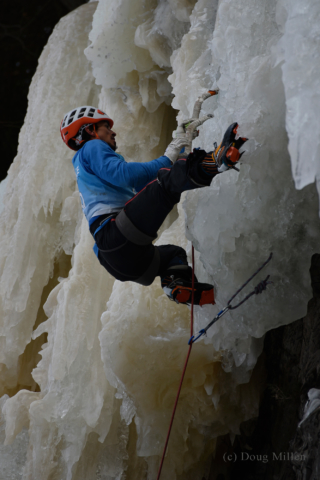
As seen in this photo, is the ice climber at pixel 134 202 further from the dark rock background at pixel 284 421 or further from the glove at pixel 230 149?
the dark rock background at pixel 284 421

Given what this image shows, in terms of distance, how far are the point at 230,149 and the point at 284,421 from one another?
1693mm

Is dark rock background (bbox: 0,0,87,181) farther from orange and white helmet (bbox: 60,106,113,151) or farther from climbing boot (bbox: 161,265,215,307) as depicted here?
climbing boot (bbox: 161,265,215,307)

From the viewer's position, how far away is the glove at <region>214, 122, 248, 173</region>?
152 cm

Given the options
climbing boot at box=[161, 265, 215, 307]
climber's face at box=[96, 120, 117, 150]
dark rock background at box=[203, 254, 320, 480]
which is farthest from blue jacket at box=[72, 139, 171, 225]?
dark rock background at box=[203, 254, 320, 480]

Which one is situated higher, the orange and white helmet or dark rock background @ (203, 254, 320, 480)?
the orange and white helmet

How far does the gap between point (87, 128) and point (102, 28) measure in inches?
46.3

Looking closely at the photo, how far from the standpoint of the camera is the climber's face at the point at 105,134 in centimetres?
232

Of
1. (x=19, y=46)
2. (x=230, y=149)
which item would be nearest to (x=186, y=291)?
(x=230, y=149)

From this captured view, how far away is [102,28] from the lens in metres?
3.12

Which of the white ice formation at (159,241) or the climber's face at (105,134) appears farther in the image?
the climber's face at (105,134)

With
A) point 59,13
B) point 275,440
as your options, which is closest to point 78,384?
point 275,440

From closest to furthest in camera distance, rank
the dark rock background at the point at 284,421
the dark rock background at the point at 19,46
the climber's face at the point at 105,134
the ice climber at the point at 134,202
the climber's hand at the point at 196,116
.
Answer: the ice climber at the point at 134,202, the climber's hand at the point at 196,116, the dark rock background at the point at 284,421, the climber's face at the point at 105,134, the dark rock background at the point at 19,46

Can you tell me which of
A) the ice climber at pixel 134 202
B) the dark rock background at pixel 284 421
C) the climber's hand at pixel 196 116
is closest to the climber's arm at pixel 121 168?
the ice climber at pixel 134 202

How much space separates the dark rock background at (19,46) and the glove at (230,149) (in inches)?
239
